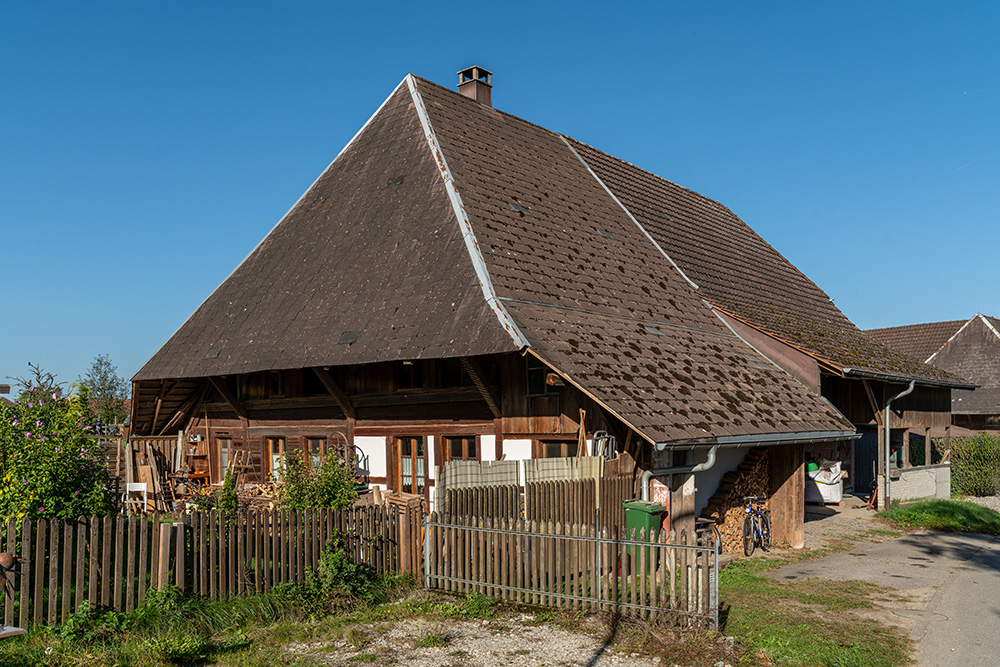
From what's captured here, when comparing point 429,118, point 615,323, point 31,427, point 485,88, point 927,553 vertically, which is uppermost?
point 485,88

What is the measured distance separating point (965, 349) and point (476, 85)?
1135 inches

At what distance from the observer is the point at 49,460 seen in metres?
8.97

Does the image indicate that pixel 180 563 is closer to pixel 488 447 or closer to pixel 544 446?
pixel 488 447

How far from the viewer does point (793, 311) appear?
68.5ft

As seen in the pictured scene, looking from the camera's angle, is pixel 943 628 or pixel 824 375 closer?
pixel 943 628

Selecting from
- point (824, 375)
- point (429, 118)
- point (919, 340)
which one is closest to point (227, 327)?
point (429, 118)

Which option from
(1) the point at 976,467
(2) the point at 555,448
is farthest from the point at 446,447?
(1) the point at 976,467

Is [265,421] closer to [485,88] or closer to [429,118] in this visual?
[429,118]

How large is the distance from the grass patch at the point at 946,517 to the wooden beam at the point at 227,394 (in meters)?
14.3

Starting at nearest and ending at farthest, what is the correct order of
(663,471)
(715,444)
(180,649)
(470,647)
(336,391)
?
(180,649), (470,647), (715,444), (663,471), (336,391)

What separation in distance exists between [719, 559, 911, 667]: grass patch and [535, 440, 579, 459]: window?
2850 mm

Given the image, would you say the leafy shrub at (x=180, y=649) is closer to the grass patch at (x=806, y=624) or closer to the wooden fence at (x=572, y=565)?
the wooden fence at (x=572, y=565)

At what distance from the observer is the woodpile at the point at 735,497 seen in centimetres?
1460

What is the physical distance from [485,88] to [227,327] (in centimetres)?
900
